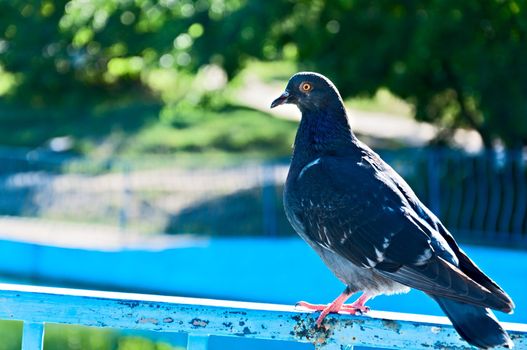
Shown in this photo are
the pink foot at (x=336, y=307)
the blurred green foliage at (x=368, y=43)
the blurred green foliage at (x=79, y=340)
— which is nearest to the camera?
the pink foot at (x=336, y=307)

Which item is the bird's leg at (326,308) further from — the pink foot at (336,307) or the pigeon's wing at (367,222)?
the pigeon's wing at (367,222)

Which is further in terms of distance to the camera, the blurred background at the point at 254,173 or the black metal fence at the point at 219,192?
the black metal fence at the point at 219,192

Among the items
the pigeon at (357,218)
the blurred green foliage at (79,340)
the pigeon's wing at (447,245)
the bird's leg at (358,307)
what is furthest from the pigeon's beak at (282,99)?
the blurred green foliage at (79,340)

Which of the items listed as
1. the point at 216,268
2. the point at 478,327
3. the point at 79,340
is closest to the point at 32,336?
the point at 478,327

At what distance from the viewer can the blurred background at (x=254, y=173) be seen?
7863mm

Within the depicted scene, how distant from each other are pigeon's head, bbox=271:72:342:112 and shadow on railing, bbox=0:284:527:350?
124 cm

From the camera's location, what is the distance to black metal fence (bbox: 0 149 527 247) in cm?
835

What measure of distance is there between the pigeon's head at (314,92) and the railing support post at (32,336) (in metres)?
1.42

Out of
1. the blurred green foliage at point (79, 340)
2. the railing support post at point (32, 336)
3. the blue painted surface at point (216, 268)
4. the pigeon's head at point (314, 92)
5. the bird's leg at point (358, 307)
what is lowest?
the railing support post at point (32, 336)

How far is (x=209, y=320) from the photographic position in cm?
230

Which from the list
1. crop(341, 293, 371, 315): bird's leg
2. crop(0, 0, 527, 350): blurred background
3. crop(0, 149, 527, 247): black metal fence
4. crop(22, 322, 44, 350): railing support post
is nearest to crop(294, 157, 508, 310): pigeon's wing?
crop(341, 293, 371, 315): bird's leg

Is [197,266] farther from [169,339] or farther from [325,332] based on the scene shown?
[325,332]

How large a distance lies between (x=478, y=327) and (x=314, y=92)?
4.51 feet

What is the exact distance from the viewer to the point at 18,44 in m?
15.4
